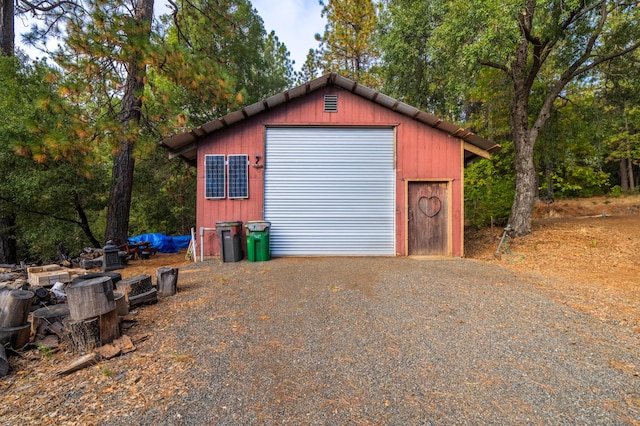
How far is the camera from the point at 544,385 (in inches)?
92.7

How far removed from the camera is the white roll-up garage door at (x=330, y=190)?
8211 millimetres

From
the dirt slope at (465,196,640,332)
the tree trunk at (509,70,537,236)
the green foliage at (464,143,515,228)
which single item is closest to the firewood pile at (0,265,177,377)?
the dirt slope at (465,196,640,332)

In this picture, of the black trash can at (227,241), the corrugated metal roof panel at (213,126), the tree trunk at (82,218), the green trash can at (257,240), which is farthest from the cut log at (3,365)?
the tree trunk at (82,218)

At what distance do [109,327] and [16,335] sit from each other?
84cm

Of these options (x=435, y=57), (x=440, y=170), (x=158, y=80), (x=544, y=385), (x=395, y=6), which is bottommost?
(x=544, y=385)

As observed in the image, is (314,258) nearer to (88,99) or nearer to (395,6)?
(88,99)

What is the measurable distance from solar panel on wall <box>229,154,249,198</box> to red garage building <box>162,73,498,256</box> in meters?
0.14

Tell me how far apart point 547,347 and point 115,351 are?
4.15 m

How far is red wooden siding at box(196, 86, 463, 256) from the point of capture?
8141mm

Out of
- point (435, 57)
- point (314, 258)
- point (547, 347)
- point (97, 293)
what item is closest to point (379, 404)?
point (547, 347)

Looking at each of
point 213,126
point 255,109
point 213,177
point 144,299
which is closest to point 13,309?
point 144,299

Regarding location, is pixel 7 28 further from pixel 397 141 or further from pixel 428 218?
pixel 428 218

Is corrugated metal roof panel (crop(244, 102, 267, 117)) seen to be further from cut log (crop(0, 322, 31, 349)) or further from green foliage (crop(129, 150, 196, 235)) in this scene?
green foliage (crop(129, 150, 196, 235))

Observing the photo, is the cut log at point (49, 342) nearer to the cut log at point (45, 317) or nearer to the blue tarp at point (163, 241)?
the cut log at point (45, 317)
